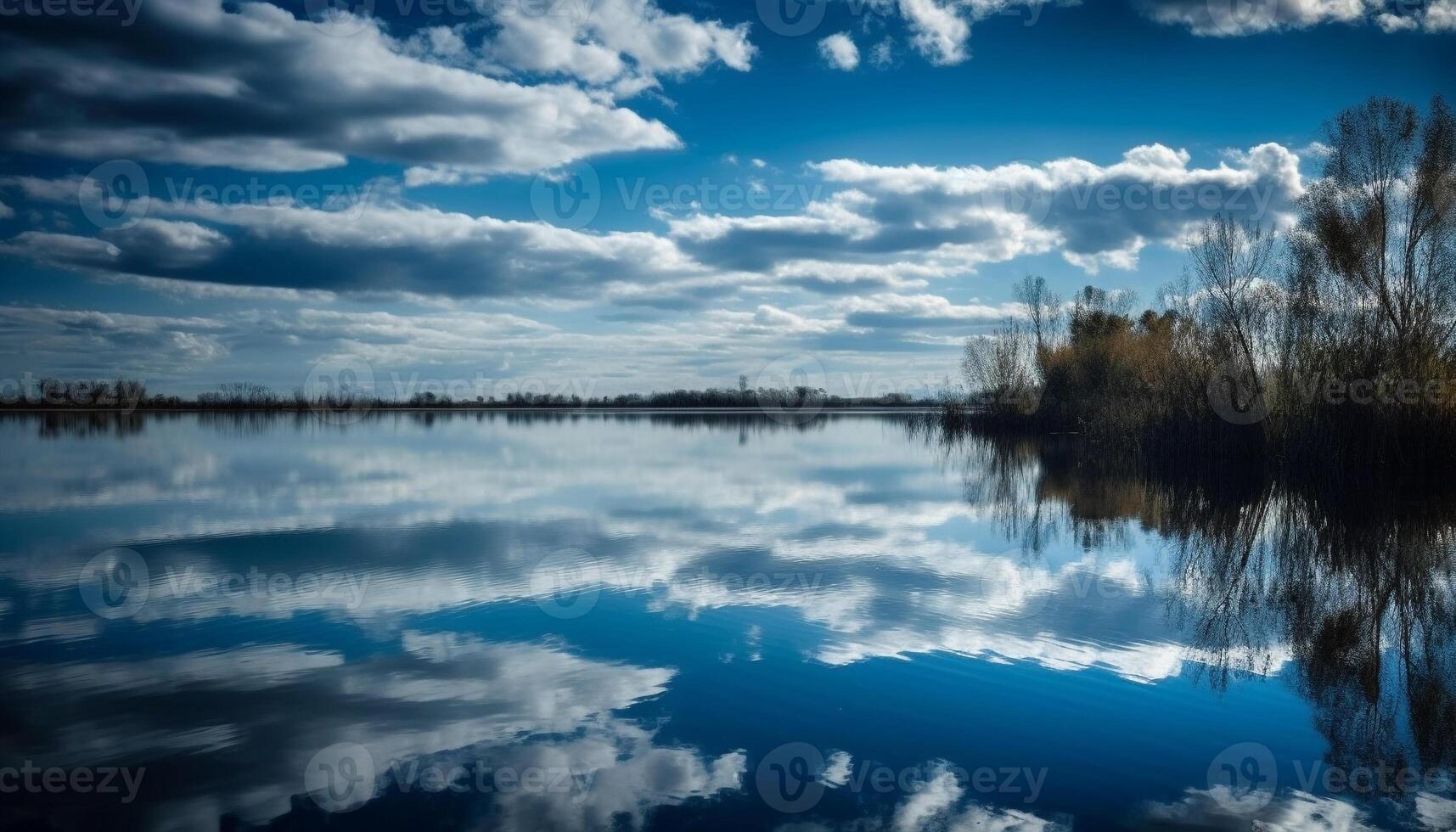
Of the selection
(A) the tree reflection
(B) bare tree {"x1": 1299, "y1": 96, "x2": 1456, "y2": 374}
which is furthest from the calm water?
(B) bare tree {"x1": 1299, "y1": 96, "x2": 1456, "y2": 374}

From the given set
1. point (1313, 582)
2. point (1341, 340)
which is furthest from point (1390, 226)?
point (1313, 582)

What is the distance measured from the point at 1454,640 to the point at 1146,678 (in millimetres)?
2507

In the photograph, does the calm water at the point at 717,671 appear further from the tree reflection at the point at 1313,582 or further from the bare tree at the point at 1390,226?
the bare tree at the point at 1390,226

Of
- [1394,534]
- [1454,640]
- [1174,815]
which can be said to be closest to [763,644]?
[1174,815]

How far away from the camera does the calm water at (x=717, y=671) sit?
339 cm

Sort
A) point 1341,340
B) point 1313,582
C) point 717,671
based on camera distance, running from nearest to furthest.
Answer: point 717,671
point 1313,582
point 1341,340

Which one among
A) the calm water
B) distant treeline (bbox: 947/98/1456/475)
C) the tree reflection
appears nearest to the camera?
the calm water

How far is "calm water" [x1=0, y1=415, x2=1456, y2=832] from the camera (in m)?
3.39

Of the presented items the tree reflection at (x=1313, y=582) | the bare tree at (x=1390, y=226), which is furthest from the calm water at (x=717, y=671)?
the bare tree at (x=1390, y=226)

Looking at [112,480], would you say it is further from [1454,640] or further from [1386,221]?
[1386,221]

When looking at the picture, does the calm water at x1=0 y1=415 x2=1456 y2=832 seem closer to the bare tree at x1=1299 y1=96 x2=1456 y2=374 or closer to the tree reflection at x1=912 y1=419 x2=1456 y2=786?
the tree reflection at x1=912 y1=419 x2=1456 y2=786

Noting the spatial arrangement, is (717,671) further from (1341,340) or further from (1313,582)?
(1341,340)

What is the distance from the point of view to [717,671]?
194 inches

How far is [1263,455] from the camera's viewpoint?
18703mm
